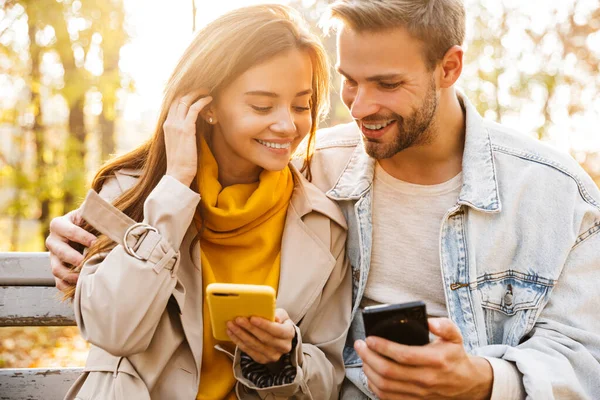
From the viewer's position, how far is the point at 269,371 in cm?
254

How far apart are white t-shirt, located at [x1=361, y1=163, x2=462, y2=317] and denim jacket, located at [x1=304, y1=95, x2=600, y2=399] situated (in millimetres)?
67

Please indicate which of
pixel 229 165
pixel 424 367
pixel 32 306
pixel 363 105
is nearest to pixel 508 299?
pixel 424 367

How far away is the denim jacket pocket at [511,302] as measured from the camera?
265 cm

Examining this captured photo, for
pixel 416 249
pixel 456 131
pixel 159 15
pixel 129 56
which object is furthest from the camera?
pixel 129 56

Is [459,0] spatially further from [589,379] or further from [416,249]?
[589,379]

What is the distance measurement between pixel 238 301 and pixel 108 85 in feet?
15.7

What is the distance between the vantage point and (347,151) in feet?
10.7

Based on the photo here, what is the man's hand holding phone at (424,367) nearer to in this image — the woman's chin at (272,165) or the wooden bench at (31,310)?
the woman's chin at (272,165)

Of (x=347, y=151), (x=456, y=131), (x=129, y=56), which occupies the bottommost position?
(x=129, y=56)

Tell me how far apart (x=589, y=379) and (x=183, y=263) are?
5.51ft

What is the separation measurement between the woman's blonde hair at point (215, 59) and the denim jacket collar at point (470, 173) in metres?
0.53

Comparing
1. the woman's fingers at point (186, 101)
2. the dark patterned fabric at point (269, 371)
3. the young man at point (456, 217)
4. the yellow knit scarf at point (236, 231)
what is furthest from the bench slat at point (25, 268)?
the dark patterned fabric at point (269, 371)

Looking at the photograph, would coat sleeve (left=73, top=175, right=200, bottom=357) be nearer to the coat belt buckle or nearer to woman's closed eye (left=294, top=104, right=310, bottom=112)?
the coat belt buckle

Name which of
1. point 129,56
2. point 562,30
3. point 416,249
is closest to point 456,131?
point 416,249
